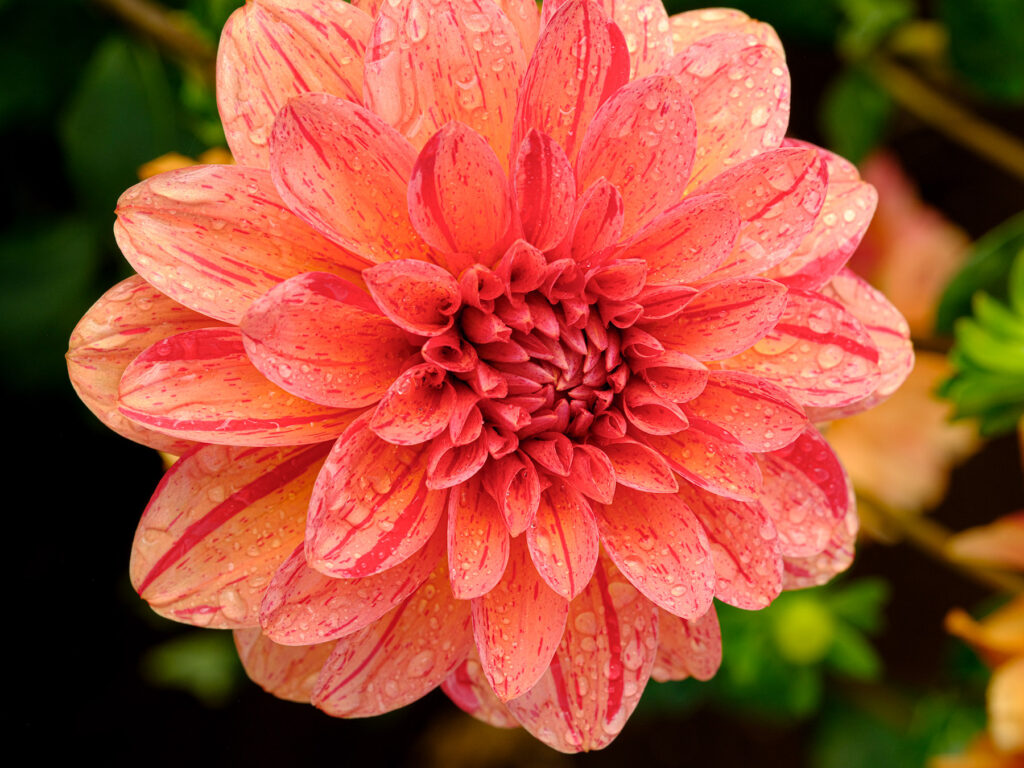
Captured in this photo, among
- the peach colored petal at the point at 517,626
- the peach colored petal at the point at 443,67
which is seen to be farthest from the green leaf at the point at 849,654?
the peach colored petal at the point at 443,67

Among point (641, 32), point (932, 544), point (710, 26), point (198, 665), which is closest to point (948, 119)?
point (932, 544)

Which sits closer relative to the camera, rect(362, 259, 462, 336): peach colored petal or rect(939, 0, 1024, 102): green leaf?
rect(362, 259, 462, 336): peach colored petal

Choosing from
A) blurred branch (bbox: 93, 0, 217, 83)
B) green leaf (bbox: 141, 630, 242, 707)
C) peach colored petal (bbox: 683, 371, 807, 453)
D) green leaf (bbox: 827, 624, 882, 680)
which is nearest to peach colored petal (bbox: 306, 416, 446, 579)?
peach colored petal (bbox: 683, 371, 807, 453)

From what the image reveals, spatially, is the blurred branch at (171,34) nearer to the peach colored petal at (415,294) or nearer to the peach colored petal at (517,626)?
the peach colored petal at (415,294)

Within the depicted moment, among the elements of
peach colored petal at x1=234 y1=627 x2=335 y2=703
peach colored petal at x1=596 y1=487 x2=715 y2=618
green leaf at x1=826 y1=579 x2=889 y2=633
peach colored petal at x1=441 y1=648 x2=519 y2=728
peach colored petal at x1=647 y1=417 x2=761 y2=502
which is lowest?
green leaf at x1=826 y1=579 x2=889 y2=633

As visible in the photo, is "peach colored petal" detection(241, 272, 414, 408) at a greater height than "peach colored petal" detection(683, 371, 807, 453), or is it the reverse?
"peach colored petal" detection(241, 272, 414, 408)

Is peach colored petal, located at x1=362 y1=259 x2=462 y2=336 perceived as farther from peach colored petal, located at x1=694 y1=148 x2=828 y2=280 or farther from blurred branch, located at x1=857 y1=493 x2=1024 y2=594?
blurred branch, located at x1=857 y1=493 x2=1024 y2=594

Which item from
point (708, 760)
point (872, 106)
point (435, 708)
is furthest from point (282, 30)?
point (708, 760)

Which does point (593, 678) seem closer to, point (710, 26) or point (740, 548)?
point (740, 548)
